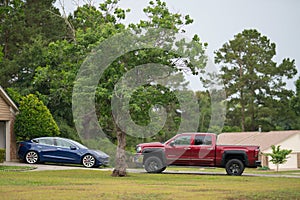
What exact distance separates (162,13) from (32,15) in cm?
2704

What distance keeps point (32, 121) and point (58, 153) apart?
311cm

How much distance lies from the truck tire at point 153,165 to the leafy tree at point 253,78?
3943 cm

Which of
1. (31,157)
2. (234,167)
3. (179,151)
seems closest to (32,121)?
(31,157)

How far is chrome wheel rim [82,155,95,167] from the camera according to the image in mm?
29156

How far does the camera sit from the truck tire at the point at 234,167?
84.2 ft

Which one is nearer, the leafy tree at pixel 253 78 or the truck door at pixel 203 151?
the truck door at pixel 203 151

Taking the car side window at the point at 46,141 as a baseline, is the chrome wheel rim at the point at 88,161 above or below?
below

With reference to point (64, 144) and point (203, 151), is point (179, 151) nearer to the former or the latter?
point (203, 151)

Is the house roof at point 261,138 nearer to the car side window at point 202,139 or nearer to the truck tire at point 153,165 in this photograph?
the car side window at point 202,139

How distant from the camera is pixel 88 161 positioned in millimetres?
29156

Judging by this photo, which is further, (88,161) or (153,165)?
(88,161)

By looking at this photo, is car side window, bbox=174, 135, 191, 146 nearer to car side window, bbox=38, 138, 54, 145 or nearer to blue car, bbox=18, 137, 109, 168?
blue car, bbox=18, 137, 109, 168

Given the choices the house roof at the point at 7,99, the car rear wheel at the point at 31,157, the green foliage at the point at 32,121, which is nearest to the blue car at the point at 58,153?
the car rear wheel at the point at 31,157

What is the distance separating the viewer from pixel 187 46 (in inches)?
953
